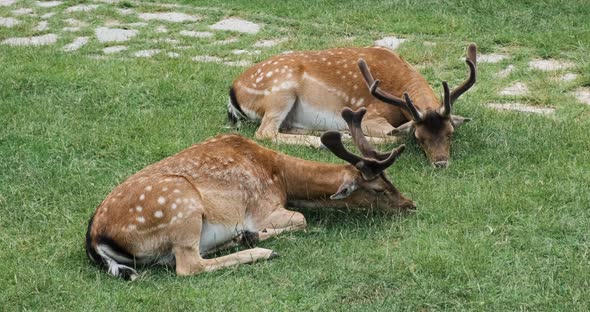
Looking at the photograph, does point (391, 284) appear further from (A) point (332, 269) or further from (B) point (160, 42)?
(B) point (160, 42)

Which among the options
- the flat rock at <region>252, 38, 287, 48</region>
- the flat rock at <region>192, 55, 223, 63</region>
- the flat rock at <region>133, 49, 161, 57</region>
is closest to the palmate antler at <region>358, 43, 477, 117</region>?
the flat rock at <region>192, 55, 223, 63</region>

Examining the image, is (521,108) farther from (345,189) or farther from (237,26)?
(237,26)

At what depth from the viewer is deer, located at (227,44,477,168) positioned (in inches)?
376

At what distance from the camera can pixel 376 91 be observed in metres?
8.92

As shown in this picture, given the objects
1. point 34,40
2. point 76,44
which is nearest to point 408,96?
point 76,44

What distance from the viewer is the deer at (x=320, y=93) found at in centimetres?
955

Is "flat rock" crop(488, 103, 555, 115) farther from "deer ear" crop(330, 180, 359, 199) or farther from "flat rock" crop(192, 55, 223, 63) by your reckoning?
"flat rock" crop(192, 55, 223, 63)

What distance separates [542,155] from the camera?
830 centimetres

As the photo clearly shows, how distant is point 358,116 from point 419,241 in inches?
47.9

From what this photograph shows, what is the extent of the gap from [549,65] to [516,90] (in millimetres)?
804

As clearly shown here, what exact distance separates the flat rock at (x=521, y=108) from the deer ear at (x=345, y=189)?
8.92 feet

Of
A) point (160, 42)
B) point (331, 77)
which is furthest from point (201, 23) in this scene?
point (331, 77)

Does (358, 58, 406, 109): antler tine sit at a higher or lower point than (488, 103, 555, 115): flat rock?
higher

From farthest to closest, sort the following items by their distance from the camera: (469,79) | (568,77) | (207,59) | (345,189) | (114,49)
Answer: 1. (114,49)
2. (207,59)
3. (568,77)
4. (469,79)
5. (345,189)
